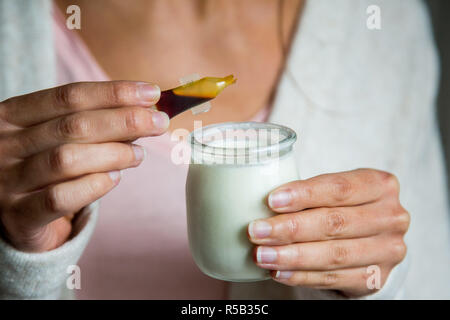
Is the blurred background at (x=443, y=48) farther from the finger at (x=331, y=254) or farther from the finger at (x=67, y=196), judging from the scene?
the finger at (x=67, y=196)

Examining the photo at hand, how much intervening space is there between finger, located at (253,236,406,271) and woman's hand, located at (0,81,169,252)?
0.81ft

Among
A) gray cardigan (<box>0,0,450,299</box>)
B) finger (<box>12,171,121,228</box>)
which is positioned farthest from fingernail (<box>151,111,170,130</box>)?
gray cardigan (<box>0,0,450,299</box>)

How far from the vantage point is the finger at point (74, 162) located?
638mm

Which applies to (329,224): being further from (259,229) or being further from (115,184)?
(115,184)

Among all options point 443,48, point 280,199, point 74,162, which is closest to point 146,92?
point 74,162

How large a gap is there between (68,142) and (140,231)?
1.87 ft

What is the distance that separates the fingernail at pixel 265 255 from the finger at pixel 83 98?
27cm

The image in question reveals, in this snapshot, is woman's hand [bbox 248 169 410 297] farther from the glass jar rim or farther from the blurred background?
the blurred background

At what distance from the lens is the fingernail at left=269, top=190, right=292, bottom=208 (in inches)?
25.4

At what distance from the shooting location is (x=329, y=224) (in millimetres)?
716

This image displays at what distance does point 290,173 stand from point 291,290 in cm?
61
